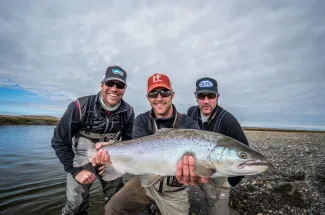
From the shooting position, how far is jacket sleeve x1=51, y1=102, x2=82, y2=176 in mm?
3979

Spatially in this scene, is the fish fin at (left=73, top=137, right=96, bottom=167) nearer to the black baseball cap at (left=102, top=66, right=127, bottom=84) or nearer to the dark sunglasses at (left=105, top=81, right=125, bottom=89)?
the dark sunglasses at (left=105, top=81, right=125, bottom=89)

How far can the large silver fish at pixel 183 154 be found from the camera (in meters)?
2.71

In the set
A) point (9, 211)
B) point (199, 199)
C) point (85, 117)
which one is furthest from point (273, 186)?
point (9, 211)

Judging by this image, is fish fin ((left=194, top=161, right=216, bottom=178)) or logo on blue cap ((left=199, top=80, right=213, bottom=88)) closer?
fish fin ((left=194, top=161, right=216, bottom=178))

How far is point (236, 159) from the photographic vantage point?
2.73 meters

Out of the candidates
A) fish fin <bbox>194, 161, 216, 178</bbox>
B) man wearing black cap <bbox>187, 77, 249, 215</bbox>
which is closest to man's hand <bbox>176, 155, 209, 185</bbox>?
fish fin <bbox>194, 161, 216, 178</bbox>

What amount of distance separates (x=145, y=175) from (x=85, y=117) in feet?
6.67

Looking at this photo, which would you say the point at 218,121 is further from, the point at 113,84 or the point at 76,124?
the point at 76,124

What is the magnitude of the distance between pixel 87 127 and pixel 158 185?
214cm

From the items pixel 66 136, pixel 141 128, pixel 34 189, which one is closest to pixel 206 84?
pixel 141 128

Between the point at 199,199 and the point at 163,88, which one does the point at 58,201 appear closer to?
the point at 199,199

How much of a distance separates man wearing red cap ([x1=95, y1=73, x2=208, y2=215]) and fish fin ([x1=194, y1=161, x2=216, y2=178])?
0.33 m

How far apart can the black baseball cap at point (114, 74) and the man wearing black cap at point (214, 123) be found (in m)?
2.15

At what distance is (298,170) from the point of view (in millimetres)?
8031
